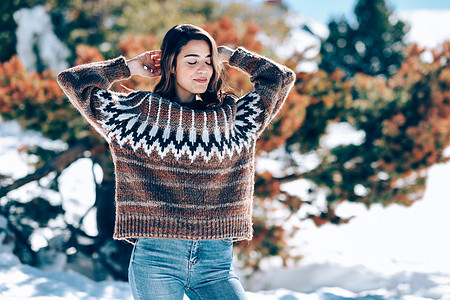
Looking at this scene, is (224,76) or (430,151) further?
(430,151)

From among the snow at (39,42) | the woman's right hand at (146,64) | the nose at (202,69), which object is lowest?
the nose at (202,69)

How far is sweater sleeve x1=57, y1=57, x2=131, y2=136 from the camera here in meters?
1.46

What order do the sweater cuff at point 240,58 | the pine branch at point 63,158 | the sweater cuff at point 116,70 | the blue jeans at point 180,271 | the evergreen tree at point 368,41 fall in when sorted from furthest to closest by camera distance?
the evergreen tree at point 368,41 → the pine branch at point 63,158 → the sweater cuff at point 240,58 → the sweater cuff at point 116,70 → the blue jeans at point 180,271

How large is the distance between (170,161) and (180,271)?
352mm

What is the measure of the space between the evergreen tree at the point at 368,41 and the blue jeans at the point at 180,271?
14253mm

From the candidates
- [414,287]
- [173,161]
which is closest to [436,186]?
[414,287]

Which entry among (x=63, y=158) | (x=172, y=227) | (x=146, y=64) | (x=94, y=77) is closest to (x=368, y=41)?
(x=63, y=158)

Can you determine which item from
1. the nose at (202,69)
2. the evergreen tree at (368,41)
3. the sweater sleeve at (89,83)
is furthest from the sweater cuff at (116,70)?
the evergreen tree at (368,41)

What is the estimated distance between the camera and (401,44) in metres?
15.1

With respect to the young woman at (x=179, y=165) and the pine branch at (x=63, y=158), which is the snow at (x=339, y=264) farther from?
the young woman at (x=179, y=165)

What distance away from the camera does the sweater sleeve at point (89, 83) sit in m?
1.46

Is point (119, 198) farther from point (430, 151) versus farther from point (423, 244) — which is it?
point (423, 244)

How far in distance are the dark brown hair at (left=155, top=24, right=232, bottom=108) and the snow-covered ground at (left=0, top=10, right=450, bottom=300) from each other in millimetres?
1374

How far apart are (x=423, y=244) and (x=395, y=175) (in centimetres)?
278
